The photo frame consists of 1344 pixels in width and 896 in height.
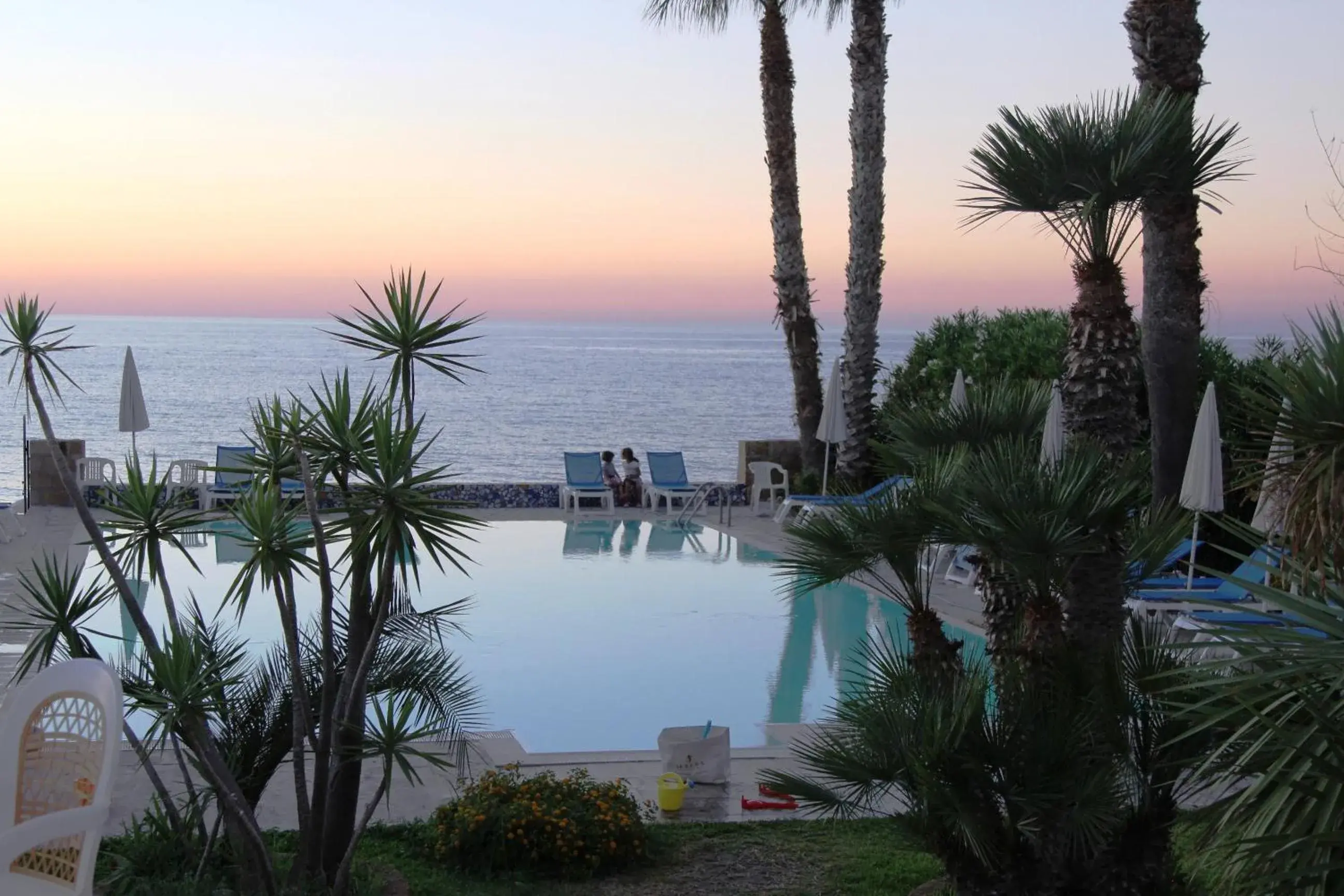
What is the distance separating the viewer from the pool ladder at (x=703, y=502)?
17.7 meters

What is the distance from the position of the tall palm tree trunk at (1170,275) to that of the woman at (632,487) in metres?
9.19

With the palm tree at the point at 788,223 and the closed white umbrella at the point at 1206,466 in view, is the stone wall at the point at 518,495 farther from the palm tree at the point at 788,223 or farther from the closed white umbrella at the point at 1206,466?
the closed white umbrella at the point at 1206,466

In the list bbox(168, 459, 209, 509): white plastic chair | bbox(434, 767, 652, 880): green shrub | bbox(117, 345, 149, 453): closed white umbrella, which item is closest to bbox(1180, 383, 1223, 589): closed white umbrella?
bbox(434, 767, 652, 880): green shrub

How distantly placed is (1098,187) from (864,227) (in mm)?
10683

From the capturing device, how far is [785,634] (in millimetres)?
11633

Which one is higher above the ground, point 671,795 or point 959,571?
point 959,571

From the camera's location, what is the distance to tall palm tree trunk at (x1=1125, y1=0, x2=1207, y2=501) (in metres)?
8.24

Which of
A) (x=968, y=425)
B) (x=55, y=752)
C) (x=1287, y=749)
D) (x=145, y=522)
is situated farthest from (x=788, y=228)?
(x=1287, y=749)

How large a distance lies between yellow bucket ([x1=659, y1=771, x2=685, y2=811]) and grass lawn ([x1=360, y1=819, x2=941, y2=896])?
0.27 meters

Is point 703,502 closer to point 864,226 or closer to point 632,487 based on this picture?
point 632,487

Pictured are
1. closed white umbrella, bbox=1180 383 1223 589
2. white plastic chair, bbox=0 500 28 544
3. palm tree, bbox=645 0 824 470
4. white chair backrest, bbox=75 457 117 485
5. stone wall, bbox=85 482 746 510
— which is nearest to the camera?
closed white umbrella, bbox=1180 383 1223 589

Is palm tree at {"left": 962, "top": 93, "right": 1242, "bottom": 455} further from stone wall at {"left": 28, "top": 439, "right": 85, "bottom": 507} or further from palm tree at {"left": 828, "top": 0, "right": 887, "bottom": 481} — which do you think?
stone wall at {"left": 28, "top": 439, "right": 85, "bottom": 507}

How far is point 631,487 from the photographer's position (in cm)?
1888

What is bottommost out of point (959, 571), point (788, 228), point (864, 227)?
point (959, 571)
